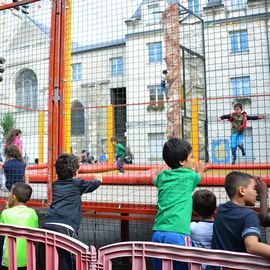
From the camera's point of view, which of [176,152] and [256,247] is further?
[176,152]

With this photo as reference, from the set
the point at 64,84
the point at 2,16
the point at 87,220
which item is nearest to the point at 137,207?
→ the point at 64,84

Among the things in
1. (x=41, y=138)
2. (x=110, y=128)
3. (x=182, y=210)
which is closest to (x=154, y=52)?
(x=182, y=210)

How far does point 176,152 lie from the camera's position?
2670 millimetres

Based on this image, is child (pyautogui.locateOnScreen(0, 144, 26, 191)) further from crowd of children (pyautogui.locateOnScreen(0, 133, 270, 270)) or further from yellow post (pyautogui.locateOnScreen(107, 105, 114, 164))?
yellow post (pyautogui.locateOnScreen(107, 105, 114, 164))

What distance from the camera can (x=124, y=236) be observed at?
4367 millimetres

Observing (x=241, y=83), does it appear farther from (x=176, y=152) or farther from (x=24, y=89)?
(x=24, y=89)

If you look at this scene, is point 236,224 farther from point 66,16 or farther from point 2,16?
point 2,16

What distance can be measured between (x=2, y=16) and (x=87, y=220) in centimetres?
296

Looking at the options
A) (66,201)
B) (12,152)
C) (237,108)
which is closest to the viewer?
(66,201)

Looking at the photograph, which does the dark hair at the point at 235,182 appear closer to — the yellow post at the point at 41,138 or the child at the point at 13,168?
the child at the point at 13,168

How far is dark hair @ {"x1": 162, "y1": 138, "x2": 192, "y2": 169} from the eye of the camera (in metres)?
2.67

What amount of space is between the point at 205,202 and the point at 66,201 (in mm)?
1175

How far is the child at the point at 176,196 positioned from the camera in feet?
8.18

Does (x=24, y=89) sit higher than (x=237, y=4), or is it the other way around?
(x=237, y=4)
